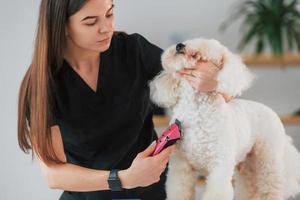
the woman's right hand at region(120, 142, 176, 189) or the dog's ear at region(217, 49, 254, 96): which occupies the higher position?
the dog's ear at region(217, 49, 254, 96)

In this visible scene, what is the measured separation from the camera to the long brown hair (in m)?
1.02

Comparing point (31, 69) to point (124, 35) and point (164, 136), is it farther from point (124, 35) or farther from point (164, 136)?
point (164, 136)

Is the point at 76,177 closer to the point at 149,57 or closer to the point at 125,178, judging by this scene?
the point at 125,178

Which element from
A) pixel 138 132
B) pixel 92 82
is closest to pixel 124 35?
pixel 92 82

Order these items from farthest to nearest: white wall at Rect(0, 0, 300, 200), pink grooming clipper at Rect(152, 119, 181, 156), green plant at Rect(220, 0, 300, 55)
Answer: white wall at Rect(0, 0, 300, 200) → green plant at Rect(220, 0, 300, 55) → pink grooming clipper at Rect(152, 119, 181, 156)

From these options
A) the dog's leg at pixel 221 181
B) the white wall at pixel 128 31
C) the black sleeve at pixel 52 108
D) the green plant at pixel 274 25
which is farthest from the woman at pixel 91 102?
the white wall at pixel 128 31

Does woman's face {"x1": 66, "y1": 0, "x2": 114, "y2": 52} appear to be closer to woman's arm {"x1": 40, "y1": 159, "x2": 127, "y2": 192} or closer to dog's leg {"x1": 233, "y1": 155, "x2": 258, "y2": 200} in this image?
woman's arm {"x1": 40, "y1": 159, "x2": 127, "y2": 192}

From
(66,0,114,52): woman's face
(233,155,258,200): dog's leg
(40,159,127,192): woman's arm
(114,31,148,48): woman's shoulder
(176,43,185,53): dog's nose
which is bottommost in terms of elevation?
(233,155,258,200): dog's leg

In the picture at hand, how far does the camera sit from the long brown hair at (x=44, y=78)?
1.02m

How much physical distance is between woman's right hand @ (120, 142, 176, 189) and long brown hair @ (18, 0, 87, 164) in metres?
0.24

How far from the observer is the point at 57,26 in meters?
1.02

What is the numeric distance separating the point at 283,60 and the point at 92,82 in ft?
4.34

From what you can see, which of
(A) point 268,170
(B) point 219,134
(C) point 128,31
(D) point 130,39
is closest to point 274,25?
(C) point 128,31

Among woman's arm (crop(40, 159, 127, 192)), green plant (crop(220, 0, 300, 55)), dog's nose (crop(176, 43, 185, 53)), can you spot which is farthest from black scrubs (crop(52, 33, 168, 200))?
green plant (crop(220, 0, 300, 55))
